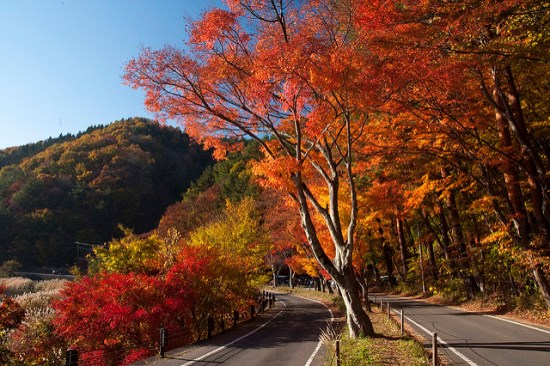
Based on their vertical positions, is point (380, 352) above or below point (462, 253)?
below

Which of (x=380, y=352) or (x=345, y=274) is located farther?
(x=345, y=274)

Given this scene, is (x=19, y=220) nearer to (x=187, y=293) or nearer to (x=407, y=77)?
(x=187, y=293)

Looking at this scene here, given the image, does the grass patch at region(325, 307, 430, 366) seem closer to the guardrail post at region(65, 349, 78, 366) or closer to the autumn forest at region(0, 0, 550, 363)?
the autumn forest at region(0, 0, 550, 363)

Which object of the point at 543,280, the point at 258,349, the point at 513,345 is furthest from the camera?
the point at 543,280

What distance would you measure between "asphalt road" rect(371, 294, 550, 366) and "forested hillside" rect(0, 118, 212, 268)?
64419mm

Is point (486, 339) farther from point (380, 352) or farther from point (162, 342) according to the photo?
point (162, 342)

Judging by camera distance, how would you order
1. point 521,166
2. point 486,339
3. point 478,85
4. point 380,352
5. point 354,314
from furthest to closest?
point 478,85, point 521,166, point 486,339, point 354,314, point 380,352

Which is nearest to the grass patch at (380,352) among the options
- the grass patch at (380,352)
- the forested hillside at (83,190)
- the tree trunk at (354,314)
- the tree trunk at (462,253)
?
the grass patch at (380,352)

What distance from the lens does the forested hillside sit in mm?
69375

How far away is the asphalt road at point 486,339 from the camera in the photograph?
862cm

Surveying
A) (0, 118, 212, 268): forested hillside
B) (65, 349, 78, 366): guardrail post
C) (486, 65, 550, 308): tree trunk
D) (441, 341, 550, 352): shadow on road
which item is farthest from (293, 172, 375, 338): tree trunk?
(0, 118, 212, 268): forested hillside

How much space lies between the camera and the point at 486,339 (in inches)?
439

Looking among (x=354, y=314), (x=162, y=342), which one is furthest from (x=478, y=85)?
(x=162, y=342)

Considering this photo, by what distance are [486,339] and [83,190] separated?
81049 millimetres
